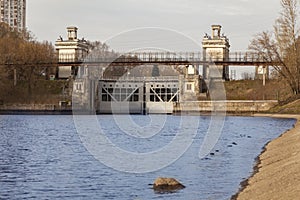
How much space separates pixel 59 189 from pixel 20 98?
86504mm

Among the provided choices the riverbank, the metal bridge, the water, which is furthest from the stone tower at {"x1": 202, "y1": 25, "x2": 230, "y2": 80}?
the riverbank

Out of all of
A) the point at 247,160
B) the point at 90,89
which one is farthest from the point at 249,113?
the point at 247,160

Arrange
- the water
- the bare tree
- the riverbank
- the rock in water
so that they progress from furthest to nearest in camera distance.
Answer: the bare tree → the rock in water → the water → the riverbank

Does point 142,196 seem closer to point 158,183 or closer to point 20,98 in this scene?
point 158,183

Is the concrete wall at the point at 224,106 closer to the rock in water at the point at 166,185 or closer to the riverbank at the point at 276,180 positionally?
the riverbank at the point at 276,180

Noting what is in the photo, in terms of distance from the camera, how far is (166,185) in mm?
22750

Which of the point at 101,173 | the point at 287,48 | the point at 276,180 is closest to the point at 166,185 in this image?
the point at 276,180

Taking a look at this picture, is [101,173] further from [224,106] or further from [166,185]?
[224,106]

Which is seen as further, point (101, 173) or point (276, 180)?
point (101, 173)

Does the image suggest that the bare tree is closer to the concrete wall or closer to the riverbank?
the concrete wall

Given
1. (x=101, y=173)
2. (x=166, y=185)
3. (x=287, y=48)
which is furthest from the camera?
(x=287, y=48)

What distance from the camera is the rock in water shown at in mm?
22233

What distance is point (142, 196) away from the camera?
68.7 ft

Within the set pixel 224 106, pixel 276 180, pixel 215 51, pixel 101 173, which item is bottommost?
pixel 101 173
